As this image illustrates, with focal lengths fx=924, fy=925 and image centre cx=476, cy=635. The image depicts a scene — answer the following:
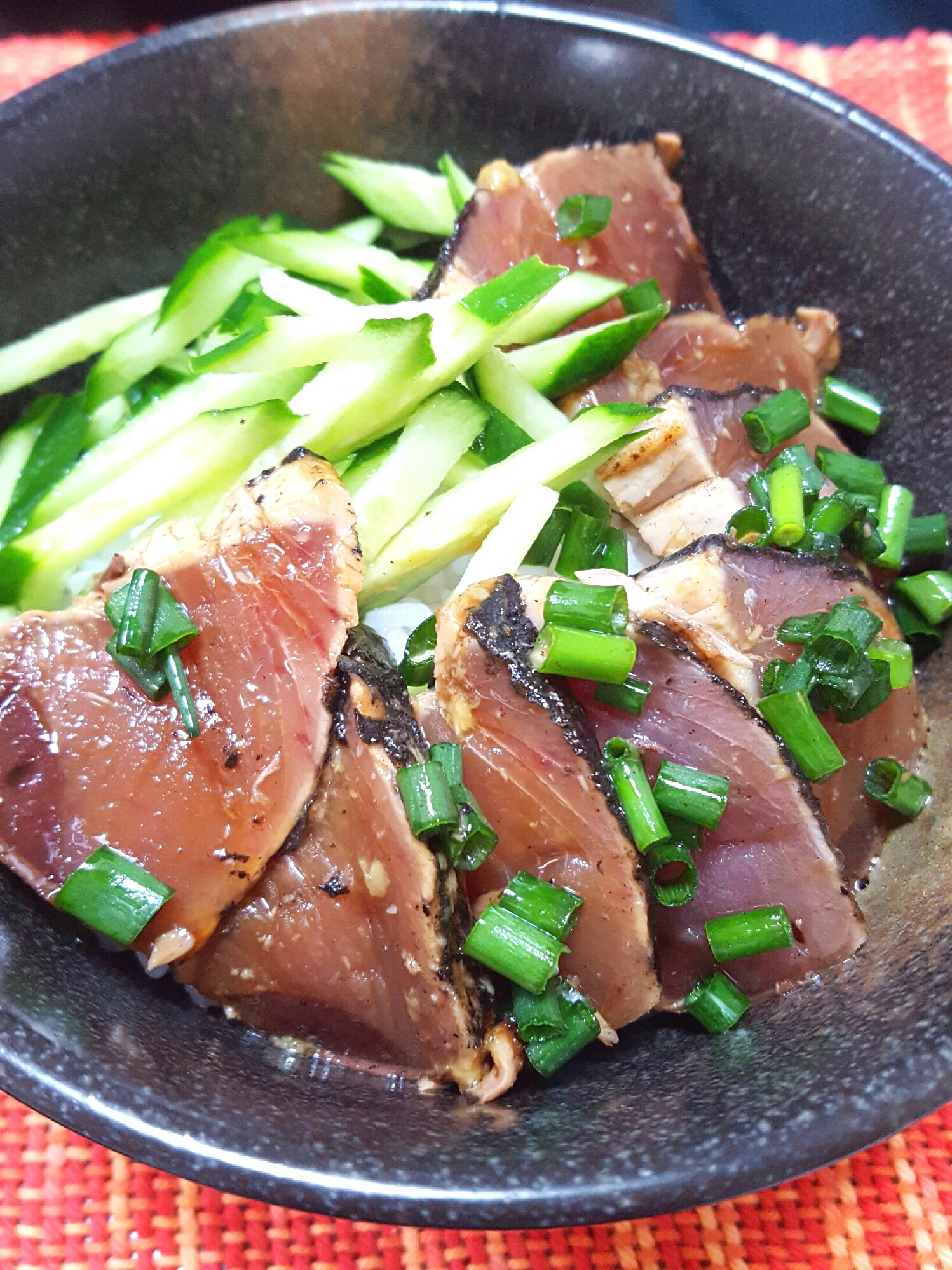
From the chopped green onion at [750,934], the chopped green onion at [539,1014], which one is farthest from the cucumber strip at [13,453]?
the chopped green onion at [750,934]

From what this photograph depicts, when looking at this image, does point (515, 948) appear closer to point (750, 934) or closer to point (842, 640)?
point (750, 934)

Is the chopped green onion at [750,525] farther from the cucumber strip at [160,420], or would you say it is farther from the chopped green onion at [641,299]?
the cucumber strip at [160,420]

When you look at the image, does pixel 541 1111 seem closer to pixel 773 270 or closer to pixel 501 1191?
pixel 501 1191

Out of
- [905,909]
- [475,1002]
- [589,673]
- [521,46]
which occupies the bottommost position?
[905,909]

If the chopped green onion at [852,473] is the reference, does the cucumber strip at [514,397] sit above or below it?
above

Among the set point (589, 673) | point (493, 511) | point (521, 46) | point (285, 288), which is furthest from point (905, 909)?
point (521, 46)

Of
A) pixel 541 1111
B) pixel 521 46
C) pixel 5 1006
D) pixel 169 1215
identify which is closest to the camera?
pixel 5 1006
